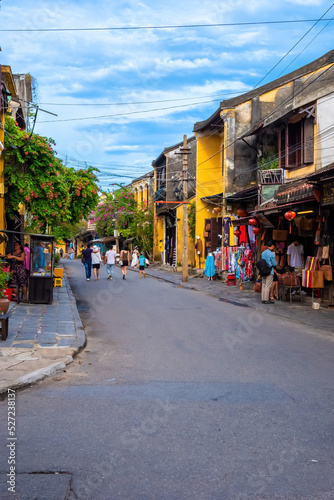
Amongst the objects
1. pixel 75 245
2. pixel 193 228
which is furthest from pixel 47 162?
pixel 75 245

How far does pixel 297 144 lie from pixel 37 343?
1440 cm

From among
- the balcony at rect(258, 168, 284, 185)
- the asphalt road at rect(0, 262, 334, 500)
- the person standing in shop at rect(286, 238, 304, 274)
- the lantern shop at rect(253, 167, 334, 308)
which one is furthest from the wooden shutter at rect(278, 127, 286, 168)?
the asphalt road at rect(0, 262, 334, 500)

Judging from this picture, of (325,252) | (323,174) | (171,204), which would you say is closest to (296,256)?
(325,252)

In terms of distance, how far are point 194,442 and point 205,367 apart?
10.5 ft

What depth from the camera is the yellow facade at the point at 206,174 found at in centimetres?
3294

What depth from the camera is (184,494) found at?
3.61 meters

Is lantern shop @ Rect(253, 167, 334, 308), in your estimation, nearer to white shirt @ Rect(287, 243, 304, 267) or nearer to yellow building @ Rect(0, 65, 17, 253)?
white shirt @ Rect(287, 243, 304, 267)

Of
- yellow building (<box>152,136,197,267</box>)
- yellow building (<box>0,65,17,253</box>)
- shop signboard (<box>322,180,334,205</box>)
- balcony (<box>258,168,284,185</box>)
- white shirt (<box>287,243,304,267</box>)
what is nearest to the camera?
shop signboard (<box>322,180,334,205</box>)

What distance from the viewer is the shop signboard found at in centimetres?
1408

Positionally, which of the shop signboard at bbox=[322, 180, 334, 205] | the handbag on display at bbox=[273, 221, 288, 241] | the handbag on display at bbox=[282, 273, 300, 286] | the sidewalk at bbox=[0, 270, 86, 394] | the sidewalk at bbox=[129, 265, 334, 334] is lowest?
the sidewalk at bbox=[129, 265, 334, 334]

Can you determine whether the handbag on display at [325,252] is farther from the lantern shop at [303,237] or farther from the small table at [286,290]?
the small table at [286,290]

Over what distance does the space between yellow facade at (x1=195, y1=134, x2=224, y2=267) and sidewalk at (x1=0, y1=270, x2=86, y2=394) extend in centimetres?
1919

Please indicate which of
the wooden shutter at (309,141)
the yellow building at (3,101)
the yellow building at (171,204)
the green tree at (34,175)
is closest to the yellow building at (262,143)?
the wooden shutter at (309,141)

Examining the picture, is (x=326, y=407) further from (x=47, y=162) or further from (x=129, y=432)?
(x=47, y=162)
